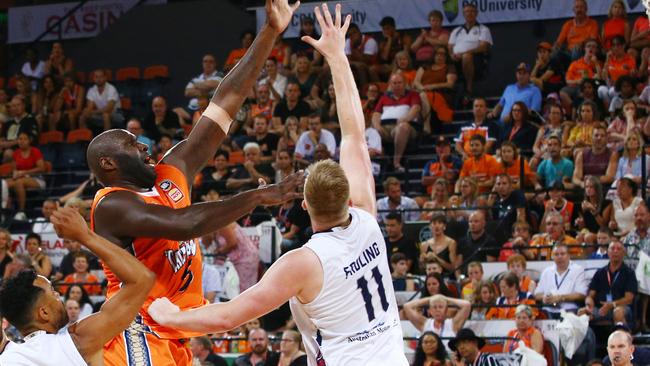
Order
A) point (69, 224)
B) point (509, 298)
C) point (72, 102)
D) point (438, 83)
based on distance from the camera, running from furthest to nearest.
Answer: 1. point (72, 102)
2. point (438, 83)
3. point (509, 298)
4. point (69, 224)

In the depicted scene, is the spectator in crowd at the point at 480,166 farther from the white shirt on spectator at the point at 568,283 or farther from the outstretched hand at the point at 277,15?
the outstretched hand at the point at 277,15

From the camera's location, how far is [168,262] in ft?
19.4

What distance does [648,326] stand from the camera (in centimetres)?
1232

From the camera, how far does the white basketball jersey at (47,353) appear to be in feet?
16.8

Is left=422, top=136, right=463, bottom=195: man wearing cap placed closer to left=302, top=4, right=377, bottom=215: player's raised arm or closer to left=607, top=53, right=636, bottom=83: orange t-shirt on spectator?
left=607, top=53, right=636, bottom=83: orange t-shirt on spectator

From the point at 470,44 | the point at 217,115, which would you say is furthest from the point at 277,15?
the point at 470,44

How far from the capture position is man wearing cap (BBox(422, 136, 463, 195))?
618 inches

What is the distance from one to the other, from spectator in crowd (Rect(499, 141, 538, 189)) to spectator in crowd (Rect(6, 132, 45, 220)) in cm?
829

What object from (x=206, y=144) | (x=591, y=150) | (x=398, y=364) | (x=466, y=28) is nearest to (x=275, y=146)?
(x=466, y=28)

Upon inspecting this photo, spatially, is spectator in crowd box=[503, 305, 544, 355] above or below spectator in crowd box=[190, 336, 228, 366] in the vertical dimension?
above

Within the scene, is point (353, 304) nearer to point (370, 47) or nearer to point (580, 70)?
point (580, 70)

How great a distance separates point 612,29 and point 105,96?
30.7ft

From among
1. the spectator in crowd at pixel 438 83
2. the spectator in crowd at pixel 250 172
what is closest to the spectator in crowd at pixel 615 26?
the spectator in crowd at pixel 438 83

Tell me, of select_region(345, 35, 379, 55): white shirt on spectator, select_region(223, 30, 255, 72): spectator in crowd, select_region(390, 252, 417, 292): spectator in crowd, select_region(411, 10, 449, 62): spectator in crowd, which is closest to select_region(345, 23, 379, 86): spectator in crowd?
select_region(345, 35, 379, 55): white shirt on spectator
